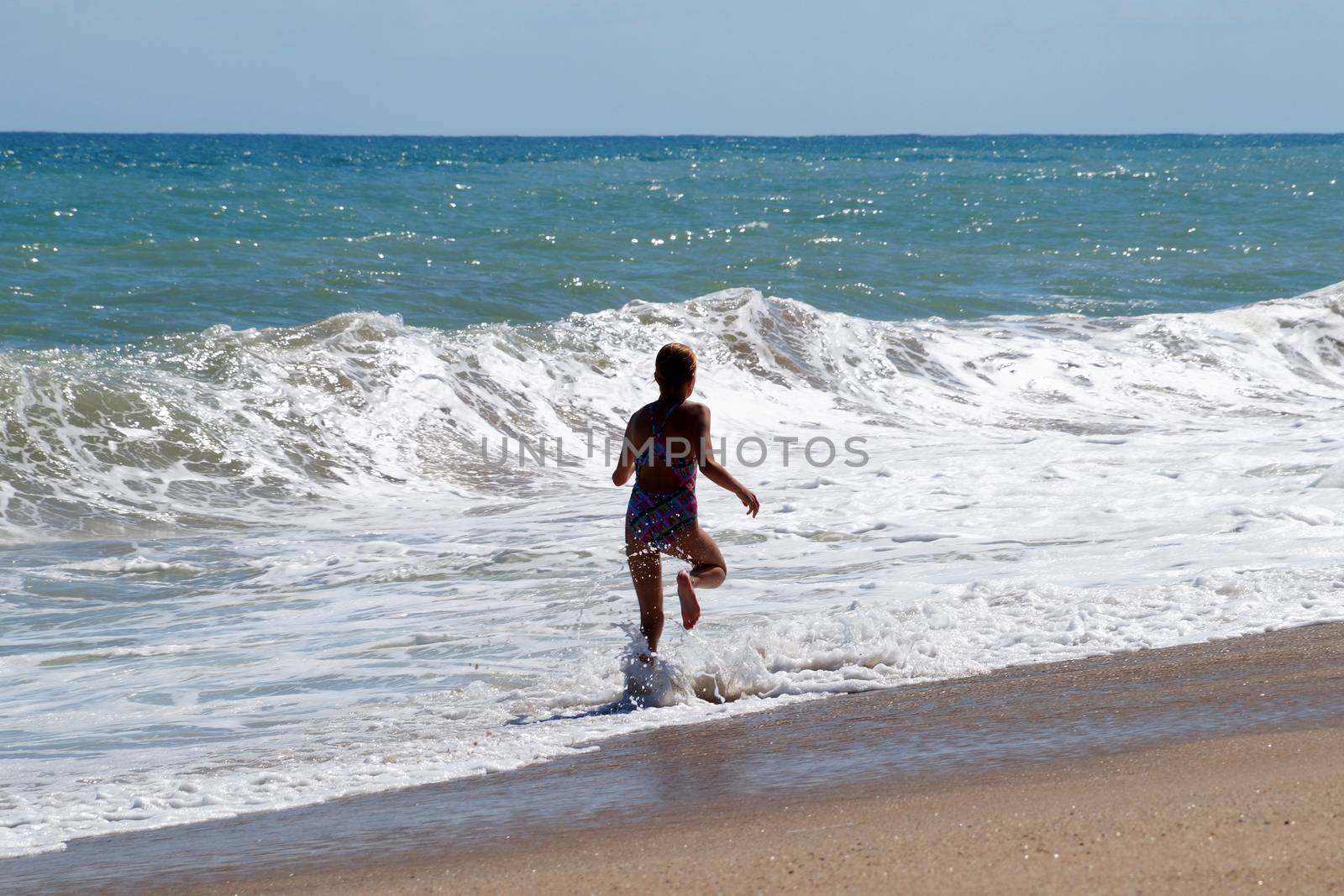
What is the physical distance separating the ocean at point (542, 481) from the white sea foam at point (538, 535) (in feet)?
0.11

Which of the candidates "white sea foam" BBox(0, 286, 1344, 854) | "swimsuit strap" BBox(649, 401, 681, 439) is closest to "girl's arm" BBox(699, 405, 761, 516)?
"swimsuit strap" BBox(649, 401, 681, 439)

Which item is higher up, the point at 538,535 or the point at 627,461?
the point at 627,461

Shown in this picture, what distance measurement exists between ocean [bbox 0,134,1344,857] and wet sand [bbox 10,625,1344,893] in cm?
32

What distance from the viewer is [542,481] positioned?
10445 mm

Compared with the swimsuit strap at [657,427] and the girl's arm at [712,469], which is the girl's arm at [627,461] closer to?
the swimsuit strap at [657,427]

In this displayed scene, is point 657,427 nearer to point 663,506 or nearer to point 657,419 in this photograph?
point 657,419

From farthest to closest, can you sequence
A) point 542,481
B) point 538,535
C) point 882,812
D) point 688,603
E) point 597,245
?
1. point 597,245
2. point 542,481
3. point 538,535
4. point 688,603
5. point 882,812

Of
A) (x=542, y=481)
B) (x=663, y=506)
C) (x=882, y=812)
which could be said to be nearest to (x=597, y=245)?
(x=542, y=481)

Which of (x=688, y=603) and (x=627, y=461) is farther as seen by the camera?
(x=627, y=461)

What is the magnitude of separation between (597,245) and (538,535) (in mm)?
14698

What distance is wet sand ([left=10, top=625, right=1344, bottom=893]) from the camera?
2.98 meters

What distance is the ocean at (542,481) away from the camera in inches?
198

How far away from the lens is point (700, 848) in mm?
3270

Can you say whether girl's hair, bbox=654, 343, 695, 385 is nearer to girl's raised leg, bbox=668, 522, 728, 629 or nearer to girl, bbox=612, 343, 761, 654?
girl, bbox=612, 343, 761, 654
